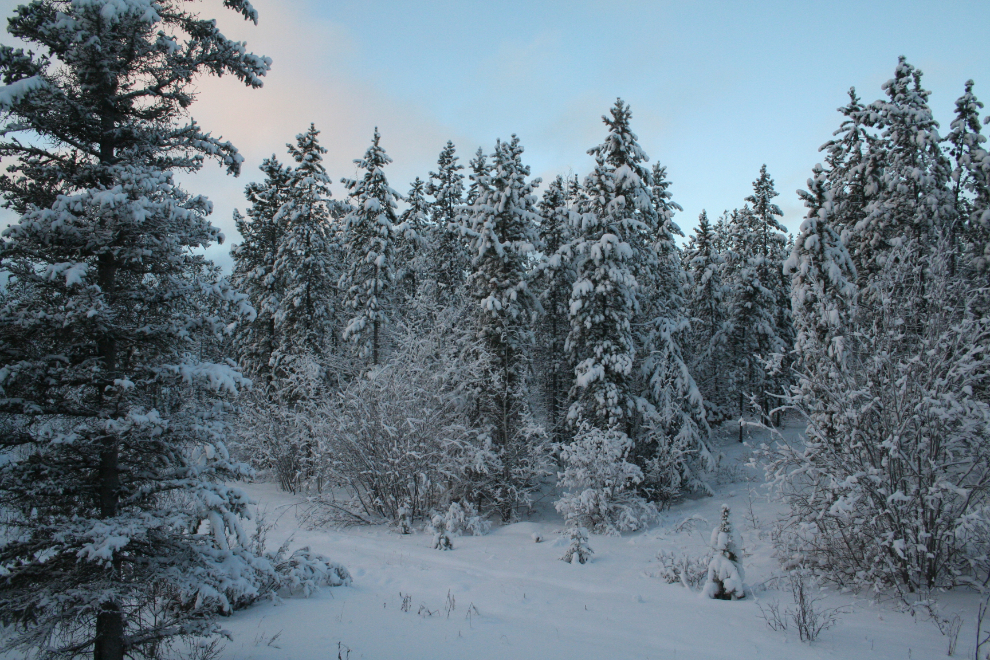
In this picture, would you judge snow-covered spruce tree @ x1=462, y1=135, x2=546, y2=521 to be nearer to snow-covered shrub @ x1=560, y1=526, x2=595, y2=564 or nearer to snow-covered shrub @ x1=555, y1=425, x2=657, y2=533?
snow-covered shrub @ x1=555, y1=425, x2=657, y2=533

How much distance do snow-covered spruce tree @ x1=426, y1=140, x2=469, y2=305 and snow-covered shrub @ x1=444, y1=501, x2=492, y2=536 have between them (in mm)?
10576

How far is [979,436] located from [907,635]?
13.1ft

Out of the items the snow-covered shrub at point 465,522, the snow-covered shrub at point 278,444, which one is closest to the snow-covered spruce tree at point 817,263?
the snow-covered shrub at point 465,522

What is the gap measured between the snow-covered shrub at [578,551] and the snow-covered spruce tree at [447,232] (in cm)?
1415

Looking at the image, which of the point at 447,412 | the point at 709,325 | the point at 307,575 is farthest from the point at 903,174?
the point at 307,575

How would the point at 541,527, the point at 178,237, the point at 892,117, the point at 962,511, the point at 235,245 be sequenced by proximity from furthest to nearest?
the point at 235,245, the point at 892,117, the point at 541,527, the point at 962,511, the point at 178,237

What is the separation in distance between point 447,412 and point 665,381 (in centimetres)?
940

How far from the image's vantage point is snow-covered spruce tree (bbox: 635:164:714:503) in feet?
71.1

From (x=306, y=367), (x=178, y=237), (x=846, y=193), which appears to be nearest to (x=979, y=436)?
(x=178, y=237)

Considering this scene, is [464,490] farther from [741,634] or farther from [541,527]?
[741,634]

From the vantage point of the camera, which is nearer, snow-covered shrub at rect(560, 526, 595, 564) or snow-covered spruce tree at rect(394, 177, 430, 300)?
snow-covered shrub at rect(560, 526, 595, 564)

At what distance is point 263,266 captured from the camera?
27.2 metres

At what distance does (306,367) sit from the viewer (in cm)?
2180

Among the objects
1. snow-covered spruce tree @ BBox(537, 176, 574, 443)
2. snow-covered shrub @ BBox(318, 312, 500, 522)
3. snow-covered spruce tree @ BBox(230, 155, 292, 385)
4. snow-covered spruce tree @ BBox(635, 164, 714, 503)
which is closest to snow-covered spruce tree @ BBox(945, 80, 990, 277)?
snow-covered spruce tree @ BBox(635, 164, 714, 503)
